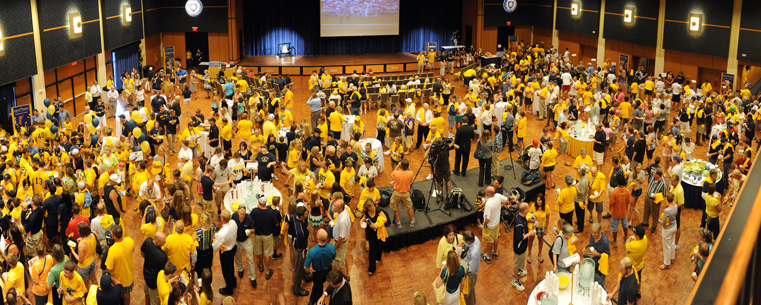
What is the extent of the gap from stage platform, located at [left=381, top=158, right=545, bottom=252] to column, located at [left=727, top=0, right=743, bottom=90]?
13.3m

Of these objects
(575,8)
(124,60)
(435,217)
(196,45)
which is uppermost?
(575,8)

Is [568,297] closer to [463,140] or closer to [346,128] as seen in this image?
[463,140]

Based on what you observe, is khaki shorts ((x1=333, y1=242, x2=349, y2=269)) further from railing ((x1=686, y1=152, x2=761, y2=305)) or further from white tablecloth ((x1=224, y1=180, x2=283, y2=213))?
railing ((x1=686, y1=152, x2=761, y2=305))

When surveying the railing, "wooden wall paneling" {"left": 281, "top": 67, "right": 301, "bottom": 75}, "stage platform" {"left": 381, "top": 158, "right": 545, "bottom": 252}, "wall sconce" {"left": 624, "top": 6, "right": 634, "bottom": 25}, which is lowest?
"stage platform" {"left": 381, "top": 158, "right": 545, "bottom": 252}

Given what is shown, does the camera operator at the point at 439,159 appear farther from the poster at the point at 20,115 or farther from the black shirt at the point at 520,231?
the poster at the point at 20,115

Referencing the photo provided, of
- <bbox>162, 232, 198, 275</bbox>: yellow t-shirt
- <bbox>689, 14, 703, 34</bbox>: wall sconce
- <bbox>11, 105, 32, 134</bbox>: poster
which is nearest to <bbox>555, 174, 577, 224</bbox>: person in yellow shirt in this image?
<bbox>162, 232, 198, 275</bbox>: yellow t-shirt

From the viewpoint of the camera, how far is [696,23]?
849 inches

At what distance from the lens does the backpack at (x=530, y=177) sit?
11.4 metres

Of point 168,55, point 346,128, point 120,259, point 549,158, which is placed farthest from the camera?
point 168,55

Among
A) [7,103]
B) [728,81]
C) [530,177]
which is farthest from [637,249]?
[7,103]

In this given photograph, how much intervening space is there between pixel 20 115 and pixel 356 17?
752 inches

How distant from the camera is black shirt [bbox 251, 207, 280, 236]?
791cm

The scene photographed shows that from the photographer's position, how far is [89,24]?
20078 millimetres

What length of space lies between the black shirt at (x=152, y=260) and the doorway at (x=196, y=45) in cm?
2346
